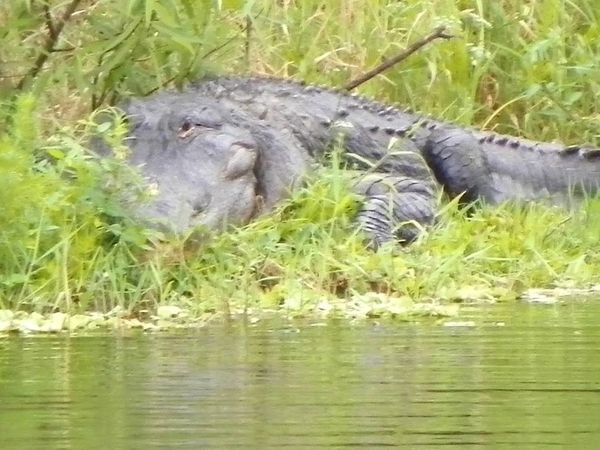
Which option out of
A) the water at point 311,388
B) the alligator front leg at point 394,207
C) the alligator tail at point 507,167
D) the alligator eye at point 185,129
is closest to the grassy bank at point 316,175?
the alligator front leg at point 394,207

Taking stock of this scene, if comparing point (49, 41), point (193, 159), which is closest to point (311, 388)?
point (193, 159)

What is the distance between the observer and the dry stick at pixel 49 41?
6301 mm

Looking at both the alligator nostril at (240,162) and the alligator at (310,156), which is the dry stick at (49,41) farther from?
the alligator nostril at (240,162)

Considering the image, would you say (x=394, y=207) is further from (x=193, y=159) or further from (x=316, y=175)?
(x=193, y=159)

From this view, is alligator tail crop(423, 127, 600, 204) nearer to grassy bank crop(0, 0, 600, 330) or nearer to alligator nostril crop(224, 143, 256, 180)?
grassy bank crop(0, 0, 600, 330)

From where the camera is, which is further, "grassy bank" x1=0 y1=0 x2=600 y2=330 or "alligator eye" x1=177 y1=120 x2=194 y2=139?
"alligator eye" x1=177 y1=120 x2=194 y2=139

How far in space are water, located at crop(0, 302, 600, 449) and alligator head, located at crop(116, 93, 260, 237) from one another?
1.55 m

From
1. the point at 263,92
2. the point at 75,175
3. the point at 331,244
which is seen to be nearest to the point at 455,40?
the point at 263,92

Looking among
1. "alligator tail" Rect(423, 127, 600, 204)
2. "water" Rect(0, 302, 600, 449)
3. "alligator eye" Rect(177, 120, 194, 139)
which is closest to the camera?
"water" Rect(0, 302, 600, 449)

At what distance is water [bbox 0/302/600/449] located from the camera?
2678mm

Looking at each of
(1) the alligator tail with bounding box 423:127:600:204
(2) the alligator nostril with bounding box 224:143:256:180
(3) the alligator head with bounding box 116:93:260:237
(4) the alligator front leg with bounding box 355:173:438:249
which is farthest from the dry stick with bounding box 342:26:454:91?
(2) the alligator nostril with bounding box 224:143:256:180

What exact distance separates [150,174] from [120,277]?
1.29 metres

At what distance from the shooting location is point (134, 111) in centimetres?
665

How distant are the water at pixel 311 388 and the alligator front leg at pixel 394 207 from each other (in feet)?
6.30
